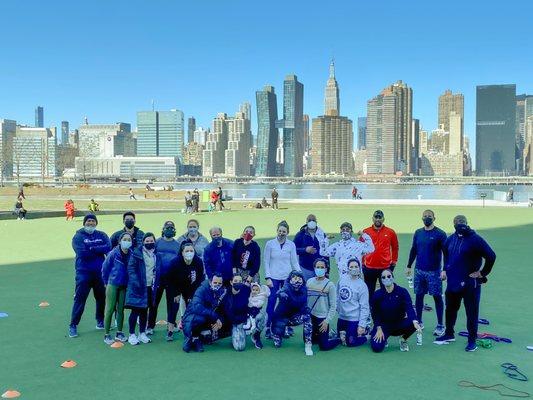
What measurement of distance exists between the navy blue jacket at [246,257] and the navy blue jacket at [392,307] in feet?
7.15

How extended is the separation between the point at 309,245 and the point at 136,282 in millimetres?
3313

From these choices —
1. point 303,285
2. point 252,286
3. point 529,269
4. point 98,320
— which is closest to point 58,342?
point 98,320

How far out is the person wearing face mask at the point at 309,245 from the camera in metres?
10.3

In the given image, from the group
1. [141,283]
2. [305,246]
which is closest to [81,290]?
[141,283]

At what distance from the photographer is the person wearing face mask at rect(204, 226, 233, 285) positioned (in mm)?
9352

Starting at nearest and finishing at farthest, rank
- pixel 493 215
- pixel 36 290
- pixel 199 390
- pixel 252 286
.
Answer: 1. pixel 199 390
2. pixel 252 286
3. pixel 36 290
4. pixel 493 215

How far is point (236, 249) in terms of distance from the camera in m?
9.54

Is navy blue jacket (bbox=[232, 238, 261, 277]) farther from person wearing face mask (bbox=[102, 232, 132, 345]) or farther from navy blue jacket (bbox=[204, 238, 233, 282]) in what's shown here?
person wearing face mask (bbox=[102, 232, 132, 345])

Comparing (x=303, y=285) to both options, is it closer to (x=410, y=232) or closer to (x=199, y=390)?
(x=199, y=390)

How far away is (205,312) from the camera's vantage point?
8.27m

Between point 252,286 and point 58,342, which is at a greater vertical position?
point 252,286

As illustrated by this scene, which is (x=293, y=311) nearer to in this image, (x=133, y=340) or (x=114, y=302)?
(x=133, y=340)

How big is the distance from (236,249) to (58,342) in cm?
314

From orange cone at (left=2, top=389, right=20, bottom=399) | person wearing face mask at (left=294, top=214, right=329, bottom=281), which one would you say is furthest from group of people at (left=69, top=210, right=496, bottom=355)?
orange cone at (left=2, top=389, right=20, bottom=399)
